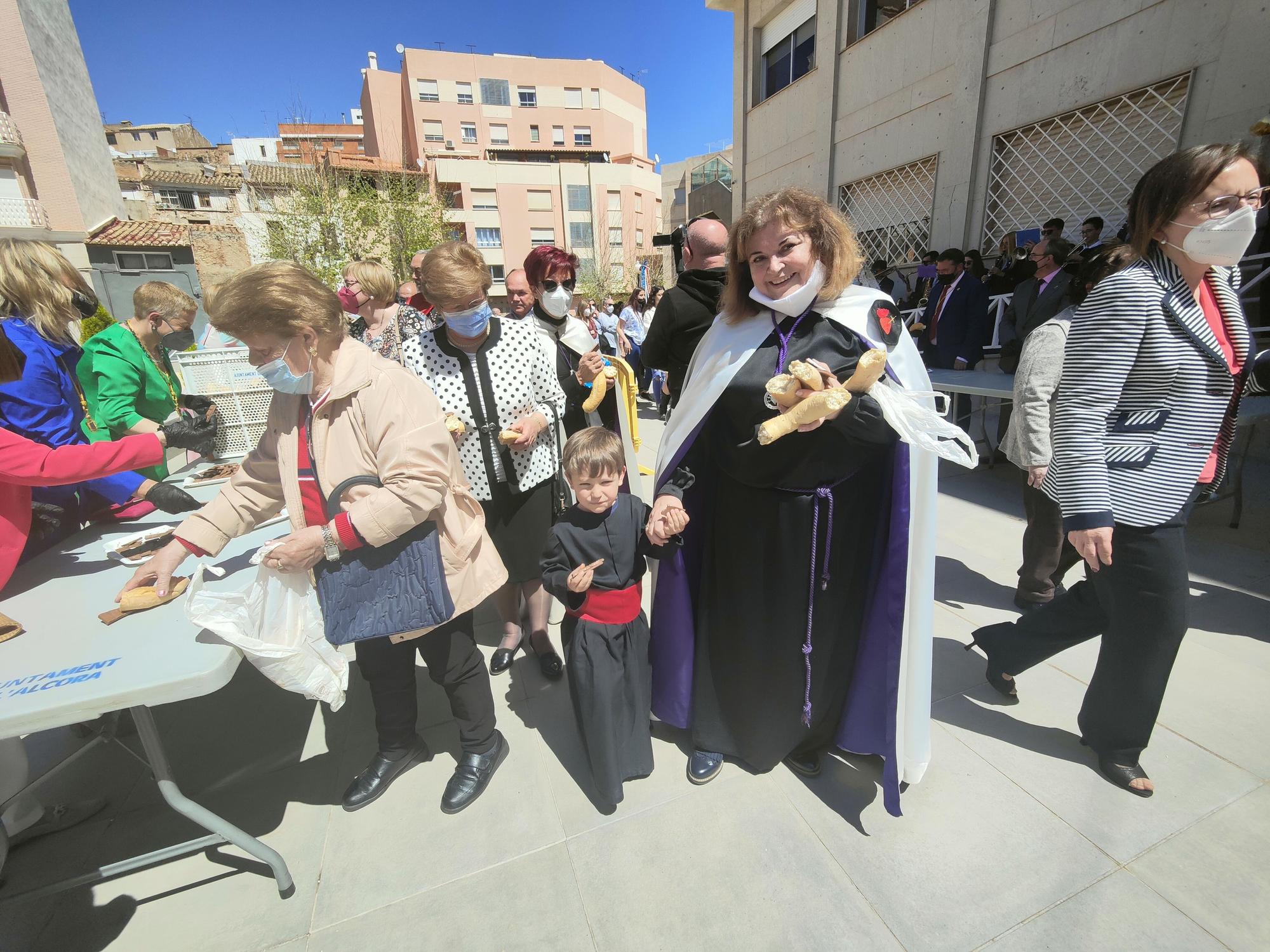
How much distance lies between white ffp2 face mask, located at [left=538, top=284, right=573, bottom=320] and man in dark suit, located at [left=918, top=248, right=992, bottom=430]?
4781mm

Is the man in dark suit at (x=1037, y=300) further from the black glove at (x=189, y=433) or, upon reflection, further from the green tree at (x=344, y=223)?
the green tree at (x=344, y=223)

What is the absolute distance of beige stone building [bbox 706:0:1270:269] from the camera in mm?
5477

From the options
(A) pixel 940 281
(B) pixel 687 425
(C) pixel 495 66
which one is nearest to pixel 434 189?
(C) pixel 495 66

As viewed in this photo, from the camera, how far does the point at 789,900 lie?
1703mm

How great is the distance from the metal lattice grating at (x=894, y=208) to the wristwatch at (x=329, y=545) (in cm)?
889

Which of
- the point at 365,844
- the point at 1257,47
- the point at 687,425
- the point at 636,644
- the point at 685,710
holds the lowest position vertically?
the point at 365,844

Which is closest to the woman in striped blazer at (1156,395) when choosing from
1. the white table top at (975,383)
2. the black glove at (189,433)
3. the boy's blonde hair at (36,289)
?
the white table top at (975,383)

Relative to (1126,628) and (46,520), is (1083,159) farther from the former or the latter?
(46,520)

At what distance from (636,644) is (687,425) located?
2.67 feet

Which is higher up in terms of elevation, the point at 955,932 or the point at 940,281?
the point at 940,281

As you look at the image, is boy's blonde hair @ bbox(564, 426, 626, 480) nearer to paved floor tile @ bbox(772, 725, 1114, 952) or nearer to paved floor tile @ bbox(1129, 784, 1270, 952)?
paved floor tile @ bbox(772, 725, 1114, 952)

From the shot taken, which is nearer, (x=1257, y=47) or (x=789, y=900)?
(x=789, y=900)

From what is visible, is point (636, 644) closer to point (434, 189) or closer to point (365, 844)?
point (365, 844)

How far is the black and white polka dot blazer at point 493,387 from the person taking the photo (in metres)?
2.46
